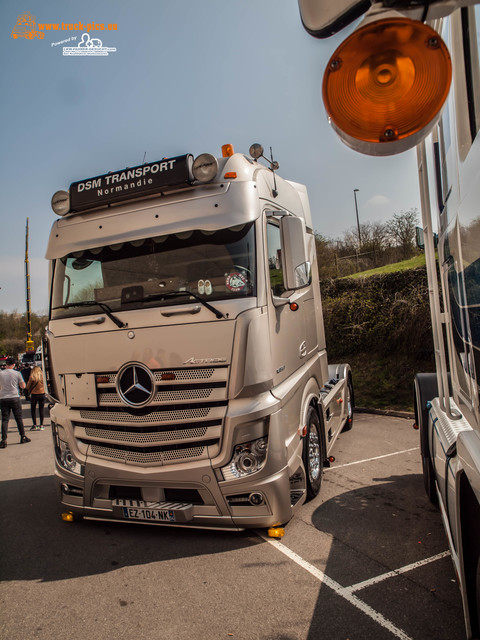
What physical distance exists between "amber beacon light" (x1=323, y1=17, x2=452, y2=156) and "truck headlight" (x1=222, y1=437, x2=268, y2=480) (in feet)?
9.61

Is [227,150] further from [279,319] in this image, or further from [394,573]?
[394,573]

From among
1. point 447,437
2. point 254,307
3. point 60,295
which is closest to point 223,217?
point 254,307

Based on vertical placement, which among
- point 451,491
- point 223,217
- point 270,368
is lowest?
point 451,491

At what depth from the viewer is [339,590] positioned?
127 inches

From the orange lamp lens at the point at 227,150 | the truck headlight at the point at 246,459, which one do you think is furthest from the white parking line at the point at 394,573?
the orange lamp lens at the point at 227,150

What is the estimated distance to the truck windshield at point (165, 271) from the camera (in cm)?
395

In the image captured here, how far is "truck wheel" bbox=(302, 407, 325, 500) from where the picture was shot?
461 centimetres

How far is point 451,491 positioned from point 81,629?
99.1 inches

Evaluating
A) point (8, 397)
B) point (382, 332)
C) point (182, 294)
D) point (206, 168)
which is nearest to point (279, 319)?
point (182, 294)

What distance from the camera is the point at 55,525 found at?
480 cm

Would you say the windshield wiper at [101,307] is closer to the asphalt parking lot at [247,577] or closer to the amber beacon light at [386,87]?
the asphalt parking lot at [247,577]

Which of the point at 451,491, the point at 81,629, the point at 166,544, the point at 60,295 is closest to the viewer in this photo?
the point at 451,491

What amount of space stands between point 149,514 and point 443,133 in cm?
366

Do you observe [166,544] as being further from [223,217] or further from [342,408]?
[342,408]
